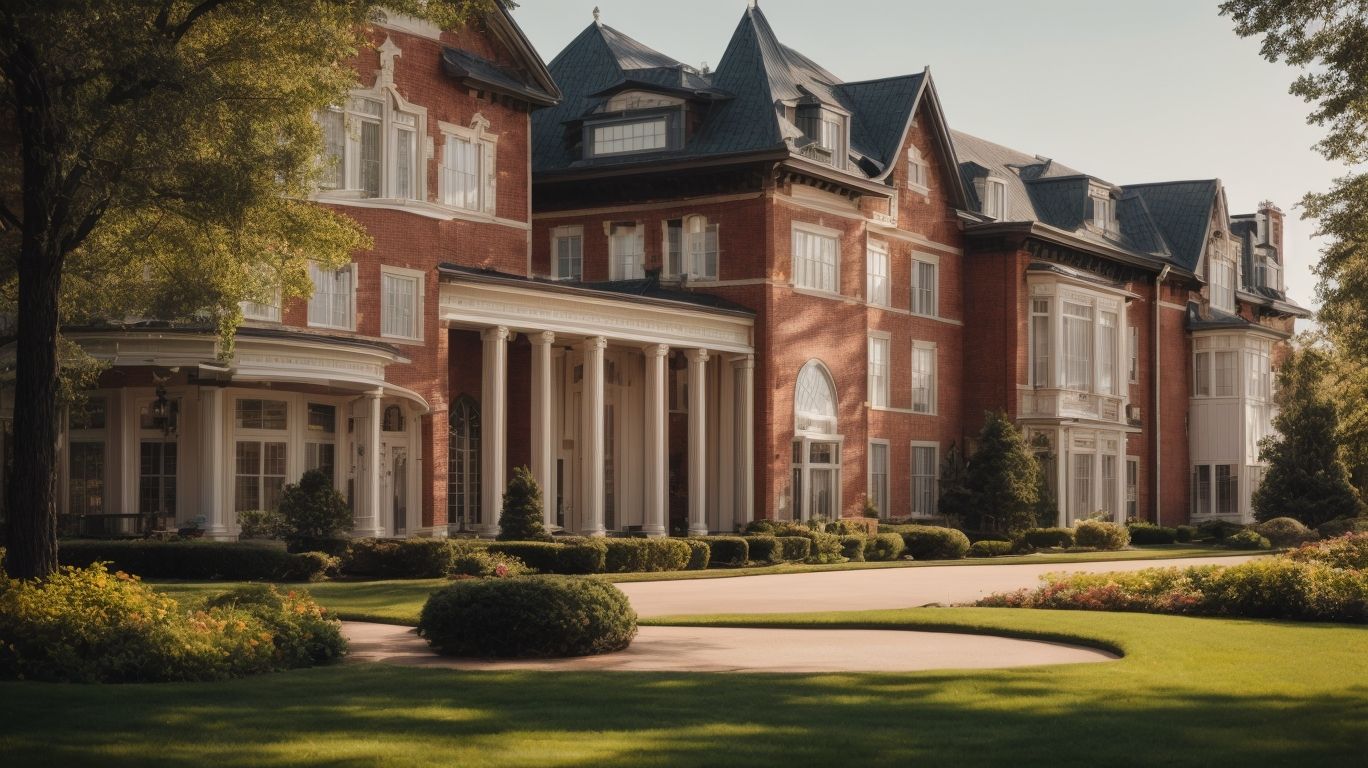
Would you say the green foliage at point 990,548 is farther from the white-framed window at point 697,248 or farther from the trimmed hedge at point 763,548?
the white-framed window at point 697,248

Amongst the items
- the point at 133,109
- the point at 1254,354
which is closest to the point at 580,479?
the point at 133,109

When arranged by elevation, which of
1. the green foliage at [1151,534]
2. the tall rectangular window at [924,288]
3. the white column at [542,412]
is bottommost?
the green foliage at [1151,534]

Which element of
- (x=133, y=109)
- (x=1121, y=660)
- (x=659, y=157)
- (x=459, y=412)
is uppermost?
(x=659, y=157)

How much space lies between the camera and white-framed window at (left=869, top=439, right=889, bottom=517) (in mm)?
49844

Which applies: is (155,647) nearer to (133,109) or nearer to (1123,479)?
(133,109)

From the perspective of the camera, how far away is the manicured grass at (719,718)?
1125 centimetres

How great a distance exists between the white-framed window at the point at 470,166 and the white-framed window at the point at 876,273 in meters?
14.2

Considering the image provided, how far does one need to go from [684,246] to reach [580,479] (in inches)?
277

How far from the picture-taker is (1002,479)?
1988 inches

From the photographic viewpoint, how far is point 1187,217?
6638 centimetres

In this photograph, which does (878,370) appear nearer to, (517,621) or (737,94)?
(737,94)

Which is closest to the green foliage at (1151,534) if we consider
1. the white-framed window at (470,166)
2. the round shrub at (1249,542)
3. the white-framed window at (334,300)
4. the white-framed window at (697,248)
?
the round shrub at (1249,542)

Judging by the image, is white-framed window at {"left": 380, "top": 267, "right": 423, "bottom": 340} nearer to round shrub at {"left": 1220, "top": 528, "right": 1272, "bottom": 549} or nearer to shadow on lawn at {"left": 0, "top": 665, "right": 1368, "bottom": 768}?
shadow on lawn at {"left": 0, "top": 665, "right": 1368, "bottom": 768}

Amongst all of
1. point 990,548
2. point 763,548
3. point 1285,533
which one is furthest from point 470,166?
point 1285,533
